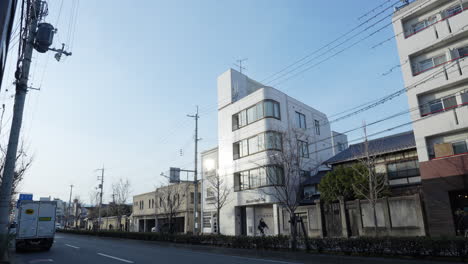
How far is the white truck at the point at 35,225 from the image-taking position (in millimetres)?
18188

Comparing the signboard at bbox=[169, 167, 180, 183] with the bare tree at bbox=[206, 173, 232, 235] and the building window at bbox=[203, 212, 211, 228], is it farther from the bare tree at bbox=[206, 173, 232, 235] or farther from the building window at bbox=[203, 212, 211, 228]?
the building window at bbox=[203, 212, 211, 228]

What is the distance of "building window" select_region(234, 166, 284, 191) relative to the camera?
27.5 metres

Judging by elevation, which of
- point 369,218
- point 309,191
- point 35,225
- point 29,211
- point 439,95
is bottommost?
point 369,218

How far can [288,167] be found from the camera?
67.9 feet

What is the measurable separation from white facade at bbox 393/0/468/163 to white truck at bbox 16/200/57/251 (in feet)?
76.9

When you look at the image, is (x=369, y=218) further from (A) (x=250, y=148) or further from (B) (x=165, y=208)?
(B) (x=165, y=208)

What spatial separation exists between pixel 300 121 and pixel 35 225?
2530cm

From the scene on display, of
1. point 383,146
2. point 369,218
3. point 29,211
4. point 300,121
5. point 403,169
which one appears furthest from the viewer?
point 300,121

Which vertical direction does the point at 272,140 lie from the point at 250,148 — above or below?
above

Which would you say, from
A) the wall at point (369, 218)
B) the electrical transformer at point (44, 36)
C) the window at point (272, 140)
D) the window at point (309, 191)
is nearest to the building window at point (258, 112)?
the window at point (272, 140)

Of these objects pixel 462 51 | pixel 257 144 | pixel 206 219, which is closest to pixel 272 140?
pixel 257 144

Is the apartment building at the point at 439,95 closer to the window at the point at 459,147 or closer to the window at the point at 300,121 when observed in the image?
the window at the point at 459,147

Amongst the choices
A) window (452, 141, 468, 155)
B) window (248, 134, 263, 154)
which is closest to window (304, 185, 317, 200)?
window (248, 134, 263, 154)

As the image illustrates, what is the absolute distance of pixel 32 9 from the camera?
36.0 feet
